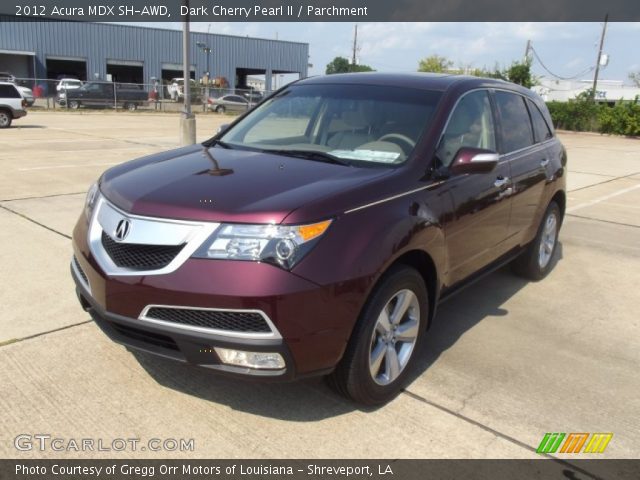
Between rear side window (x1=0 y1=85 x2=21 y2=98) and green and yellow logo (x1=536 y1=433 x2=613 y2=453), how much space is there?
67.3 ft

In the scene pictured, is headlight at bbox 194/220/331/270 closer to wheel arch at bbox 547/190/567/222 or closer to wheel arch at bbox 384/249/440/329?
wheel arch at bbox 384/249/440/329

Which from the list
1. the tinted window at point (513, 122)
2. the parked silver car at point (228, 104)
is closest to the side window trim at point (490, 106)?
the tinted window at point (513, 122)

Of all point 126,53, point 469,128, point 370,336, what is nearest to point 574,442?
point 370,336

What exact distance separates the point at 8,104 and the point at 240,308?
64.9ft

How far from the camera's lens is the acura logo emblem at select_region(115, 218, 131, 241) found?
2.79 metres

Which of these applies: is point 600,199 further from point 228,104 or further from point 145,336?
point 228,104

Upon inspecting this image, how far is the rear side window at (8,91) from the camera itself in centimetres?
1889

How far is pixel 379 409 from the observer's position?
3145 millimetres

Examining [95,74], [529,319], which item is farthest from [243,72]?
[529,319]

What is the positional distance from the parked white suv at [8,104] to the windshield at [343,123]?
17714 mm

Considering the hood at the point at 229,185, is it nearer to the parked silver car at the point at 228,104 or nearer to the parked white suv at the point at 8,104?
the parked white suv at the point at 8,104
